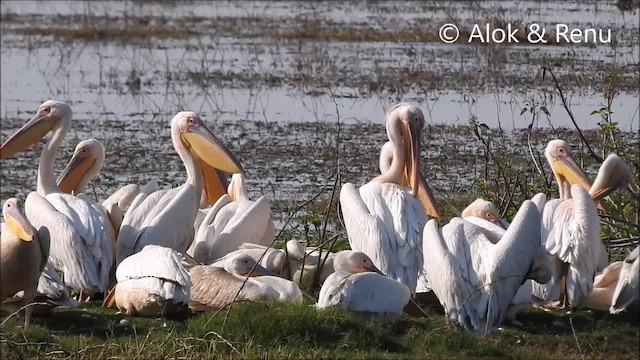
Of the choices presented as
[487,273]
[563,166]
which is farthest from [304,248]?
[563,166]

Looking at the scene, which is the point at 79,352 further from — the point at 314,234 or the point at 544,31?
the point at 544,31

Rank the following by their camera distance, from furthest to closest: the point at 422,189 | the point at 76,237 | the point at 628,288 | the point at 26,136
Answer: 1. the point at 26,136
2. the point at 422,189
3. the point at 76,237
4. the point at 628,288

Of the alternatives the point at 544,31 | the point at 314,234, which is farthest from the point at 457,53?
the point at 314,234

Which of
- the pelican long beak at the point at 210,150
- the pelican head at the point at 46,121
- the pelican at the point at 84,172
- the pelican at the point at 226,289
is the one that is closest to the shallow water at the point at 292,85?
the pelican long beak at the point at 210,150

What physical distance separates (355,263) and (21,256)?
1888mm

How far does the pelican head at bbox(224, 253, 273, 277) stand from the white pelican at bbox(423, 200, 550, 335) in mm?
1124

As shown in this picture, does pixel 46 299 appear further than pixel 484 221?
No

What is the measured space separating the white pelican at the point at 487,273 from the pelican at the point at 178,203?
6.58 feet

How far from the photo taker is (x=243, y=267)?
734 cm

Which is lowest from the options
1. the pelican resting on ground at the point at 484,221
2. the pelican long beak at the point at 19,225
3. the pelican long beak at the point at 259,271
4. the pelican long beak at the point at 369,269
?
the pelican long beak at the point at 259,271

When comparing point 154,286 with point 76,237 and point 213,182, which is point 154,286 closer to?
point 76,237

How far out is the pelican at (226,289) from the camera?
678cm

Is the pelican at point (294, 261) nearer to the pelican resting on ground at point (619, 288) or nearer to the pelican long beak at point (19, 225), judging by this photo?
the pelican long beak at point (19, 225)

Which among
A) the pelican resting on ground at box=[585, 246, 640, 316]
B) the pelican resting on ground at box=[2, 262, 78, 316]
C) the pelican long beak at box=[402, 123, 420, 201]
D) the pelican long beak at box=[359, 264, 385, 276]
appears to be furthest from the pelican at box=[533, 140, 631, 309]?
the pelican resting on ground at box=[2, 262, 78, 316]
